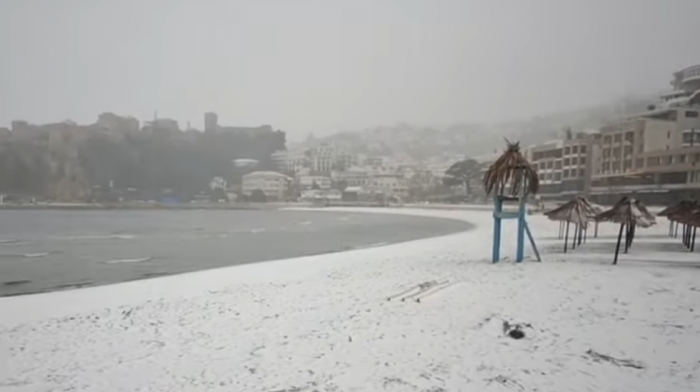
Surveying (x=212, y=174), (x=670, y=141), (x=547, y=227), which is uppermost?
(x=670, y=141)

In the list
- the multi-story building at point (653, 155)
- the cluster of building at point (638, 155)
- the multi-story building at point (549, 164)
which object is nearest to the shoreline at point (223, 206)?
the multi-story building at point (549, 164)

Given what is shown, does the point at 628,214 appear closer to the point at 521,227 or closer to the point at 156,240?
the point at 521,227

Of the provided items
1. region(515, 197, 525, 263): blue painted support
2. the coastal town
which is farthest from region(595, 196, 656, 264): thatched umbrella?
region(515, 197, 525, 263): blue painted support

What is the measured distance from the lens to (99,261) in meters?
9.44

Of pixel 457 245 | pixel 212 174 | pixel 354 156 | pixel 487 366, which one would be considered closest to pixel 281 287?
pixel 487 366

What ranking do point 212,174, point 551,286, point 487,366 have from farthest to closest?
point 212,174 → point 551,286 → point 487,366

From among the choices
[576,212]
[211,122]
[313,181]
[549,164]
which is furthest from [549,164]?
[211,122]

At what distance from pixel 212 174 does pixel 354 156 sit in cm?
341

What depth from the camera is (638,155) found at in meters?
9.38

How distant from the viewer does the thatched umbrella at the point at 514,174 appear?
7922mm

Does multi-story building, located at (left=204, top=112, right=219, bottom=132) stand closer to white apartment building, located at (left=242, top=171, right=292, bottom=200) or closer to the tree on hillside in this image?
white apartment building, located at (left=242, top=171, right=292, bottom=200)

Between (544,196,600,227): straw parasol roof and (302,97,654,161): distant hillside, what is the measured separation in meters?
1.29

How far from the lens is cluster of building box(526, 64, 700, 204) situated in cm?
886

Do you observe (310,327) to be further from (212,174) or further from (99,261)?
(212,174)
